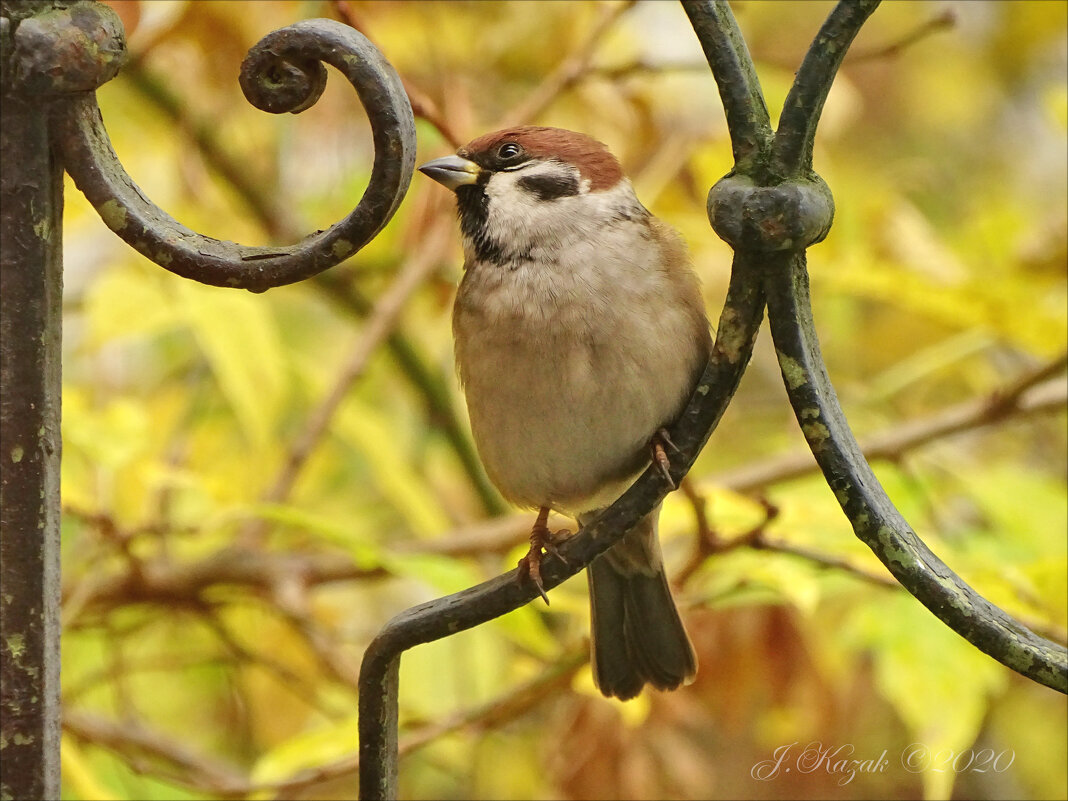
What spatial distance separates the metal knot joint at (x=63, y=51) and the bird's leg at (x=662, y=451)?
50cm

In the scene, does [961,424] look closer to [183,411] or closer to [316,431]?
[316,431]

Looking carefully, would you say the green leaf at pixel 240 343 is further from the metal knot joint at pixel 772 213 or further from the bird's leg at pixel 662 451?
the metal knot joint at pixel 772 213

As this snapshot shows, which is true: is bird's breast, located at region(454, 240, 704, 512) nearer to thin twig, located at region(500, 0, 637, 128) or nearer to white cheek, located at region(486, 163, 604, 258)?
white cheek, located at region(486, 163, 604, 258)

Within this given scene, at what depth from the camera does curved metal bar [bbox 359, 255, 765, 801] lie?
93cm

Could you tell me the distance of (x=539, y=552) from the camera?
1415mm

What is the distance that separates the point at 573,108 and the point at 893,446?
942mm

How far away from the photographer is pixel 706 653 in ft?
6.57

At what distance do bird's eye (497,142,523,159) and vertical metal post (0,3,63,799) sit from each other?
28.8 inches

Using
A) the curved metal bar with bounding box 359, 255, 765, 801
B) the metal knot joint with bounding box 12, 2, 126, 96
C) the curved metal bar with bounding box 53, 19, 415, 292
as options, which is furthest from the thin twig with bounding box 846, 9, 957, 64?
the metal knot joint with bounding box 12, 2, 126, 96

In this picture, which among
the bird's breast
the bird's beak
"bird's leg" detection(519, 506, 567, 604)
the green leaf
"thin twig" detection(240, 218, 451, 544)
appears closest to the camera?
"bird's leg" detection(519, 506, 567, 604)

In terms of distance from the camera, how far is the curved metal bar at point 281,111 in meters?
0.85

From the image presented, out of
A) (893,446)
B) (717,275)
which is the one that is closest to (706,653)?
(893,446)

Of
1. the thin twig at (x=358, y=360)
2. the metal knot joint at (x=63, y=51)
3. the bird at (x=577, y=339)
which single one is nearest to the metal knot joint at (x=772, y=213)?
the metal knot joint at (x=63, y=51)

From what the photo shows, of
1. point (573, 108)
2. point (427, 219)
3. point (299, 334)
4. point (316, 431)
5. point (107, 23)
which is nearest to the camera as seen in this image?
point (107, 23)
